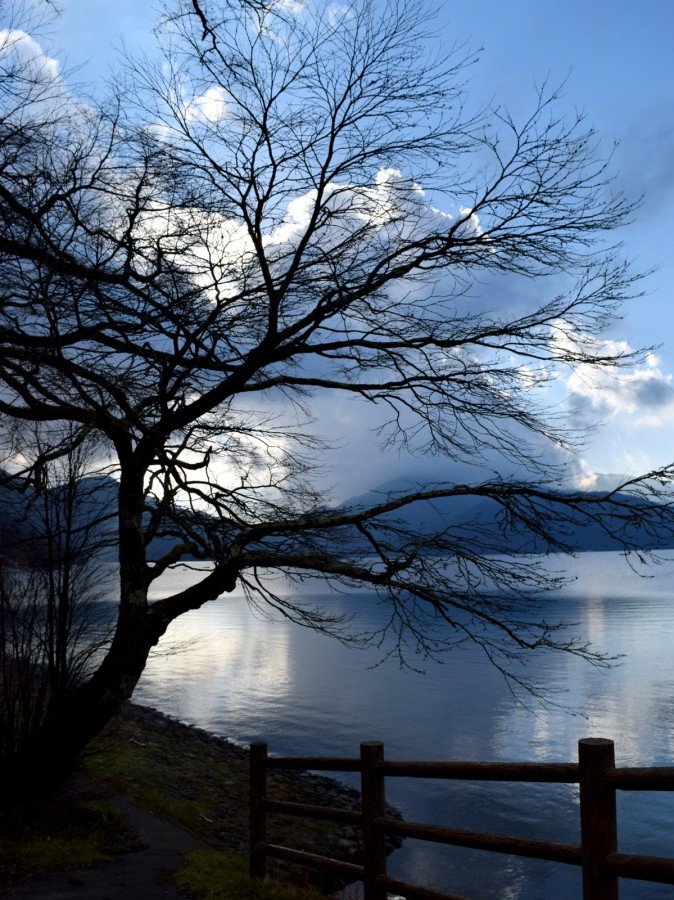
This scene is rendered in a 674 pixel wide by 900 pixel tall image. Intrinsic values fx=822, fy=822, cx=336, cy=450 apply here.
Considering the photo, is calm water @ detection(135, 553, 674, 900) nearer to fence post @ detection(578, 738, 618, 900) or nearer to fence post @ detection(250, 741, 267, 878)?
fence post @ detection(250, 741, 267, 878)

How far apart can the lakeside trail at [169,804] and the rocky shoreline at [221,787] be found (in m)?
0.03

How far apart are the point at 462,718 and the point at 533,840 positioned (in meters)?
23.8

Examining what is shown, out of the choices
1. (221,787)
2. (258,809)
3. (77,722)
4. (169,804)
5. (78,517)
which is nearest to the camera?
(258,809)

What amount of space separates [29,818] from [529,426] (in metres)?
6.99

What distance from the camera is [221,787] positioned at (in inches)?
681

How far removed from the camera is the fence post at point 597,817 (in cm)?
422

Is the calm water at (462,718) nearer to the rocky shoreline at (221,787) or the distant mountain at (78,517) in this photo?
the rocky shoreline at (221,787)

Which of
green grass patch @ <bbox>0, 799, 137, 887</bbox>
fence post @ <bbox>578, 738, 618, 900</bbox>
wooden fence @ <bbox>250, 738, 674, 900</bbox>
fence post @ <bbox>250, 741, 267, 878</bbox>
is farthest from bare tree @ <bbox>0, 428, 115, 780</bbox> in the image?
fence post @ <bbox>578, 738, 618, 900</bbox>

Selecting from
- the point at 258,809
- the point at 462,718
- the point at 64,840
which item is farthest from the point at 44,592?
the point at 462,718

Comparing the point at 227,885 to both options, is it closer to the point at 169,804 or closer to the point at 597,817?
the point at 597,817

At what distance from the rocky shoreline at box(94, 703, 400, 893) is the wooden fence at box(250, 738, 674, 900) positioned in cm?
538

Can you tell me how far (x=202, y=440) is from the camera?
385 inches

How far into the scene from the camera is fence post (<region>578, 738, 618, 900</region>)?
4219mm

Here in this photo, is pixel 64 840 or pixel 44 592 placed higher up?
pixel 44 592
